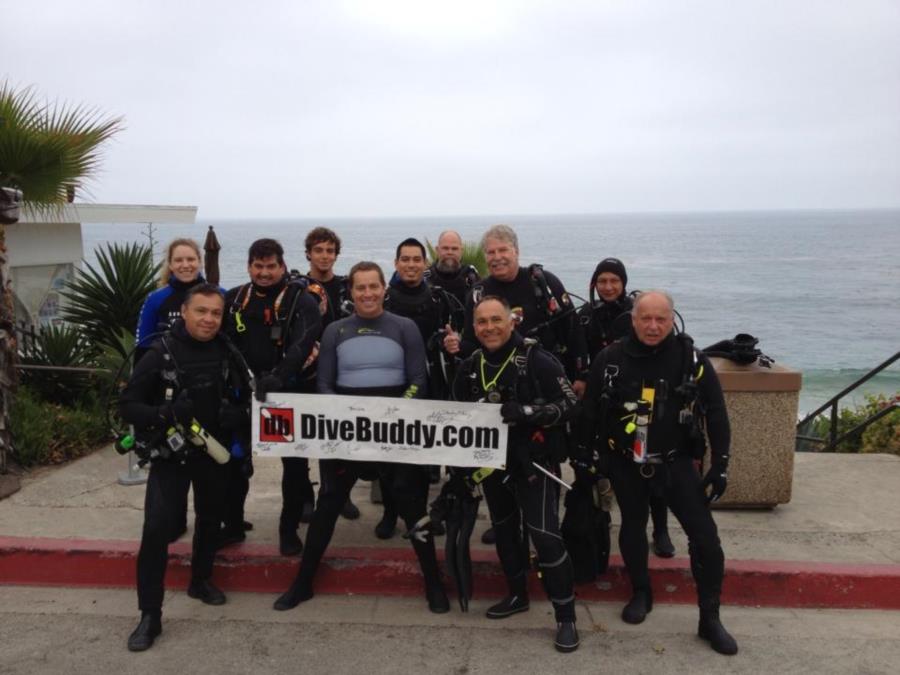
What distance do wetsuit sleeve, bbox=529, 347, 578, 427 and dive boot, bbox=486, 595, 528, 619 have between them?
1213 millimetres

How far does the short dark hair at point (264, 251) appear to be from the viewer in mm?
5137

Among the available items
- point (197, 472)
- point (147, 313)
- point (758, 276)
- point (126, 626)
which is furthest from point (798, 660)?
point (758, 276)

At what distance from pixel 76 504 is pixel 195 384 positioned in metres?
2.50

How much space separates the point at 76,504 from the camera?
6445 millimetres

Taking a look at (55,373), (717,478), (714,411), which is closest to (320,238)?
(714,411)

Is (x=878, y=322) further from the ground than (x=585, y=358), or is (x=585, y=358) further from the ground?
(x=585, y=358)

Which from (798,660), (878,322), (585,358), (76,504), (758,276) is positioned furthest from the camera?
(758,276)

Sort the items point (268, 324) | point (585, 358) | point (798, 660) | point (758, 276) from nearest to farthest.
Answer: point (798, 660) < point (268, 324) < point (585, 358) < point (758, 276)

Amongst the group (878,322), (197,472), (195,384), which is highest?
(195,384)

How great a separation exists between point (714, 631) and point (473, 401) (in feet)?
6.03

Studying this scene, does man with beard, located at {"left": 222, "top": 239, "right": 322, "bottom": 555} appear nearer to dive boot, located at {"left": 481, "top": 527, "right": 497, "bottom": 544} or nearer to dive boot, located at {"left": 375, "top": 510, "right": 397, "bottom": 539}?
dive boot, located at {"left": 375, "top": 510, "right": 397, "bottom": 539}

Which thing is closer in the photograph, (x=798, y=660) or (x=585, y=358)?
(x=798, y=660)

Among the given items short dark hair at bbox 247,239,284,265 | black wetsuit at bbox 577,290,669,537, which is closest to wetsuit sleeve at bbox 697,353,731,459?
black wetsuit at bbox 577,290,669,537

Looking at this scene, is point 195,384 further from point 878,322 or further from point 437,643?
point 878,322
